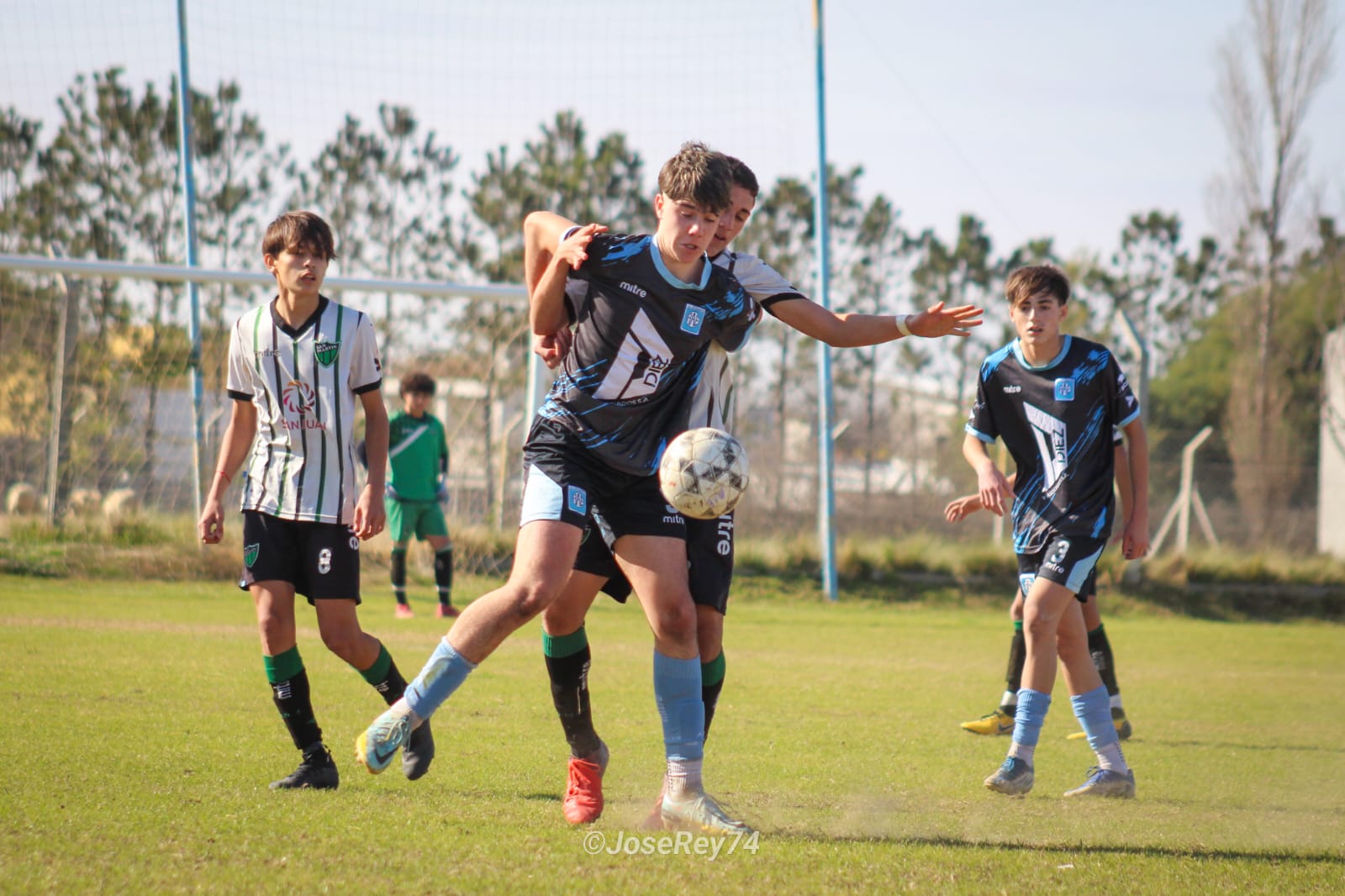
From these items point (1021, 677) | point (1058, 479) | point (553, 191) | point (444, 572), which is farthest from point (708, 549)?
point (553, 191)

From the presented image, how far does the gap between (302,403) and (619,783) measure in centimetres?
186

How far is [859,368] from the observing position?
1675cm

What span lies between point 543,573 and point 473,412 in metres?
9.20

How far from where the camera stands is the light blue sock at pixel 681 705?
374cm

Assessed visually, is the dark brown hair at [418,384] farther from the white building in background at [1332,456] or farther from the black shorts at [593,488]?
the white building in background at [1332,456]

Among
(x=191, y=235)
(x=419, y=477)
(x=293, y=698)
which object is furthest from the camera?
(x=191, y=235)

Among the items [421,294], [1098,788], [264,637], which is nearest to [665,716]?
[264,637]

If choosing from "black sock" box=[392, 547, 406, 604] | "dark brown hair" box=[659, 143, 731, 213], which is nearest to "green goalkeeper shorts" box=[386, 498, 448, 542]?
"black sock" box=[392, 547, 406, 604]

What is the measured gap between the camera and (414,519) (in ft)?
35.6

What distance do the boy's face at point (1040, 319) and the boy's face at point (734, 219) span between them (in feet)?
4.59

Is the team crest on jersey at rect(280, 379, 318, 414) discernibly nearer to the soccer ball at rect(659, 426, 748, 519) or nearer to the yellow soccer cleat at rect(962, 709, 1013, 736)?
the soccer ball at rect(659, 426, 748, 519)

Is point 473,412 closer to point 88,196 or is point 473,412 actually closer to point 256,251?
point 256,251

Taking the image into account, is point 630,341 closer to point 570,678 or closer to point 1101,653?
point 570,678

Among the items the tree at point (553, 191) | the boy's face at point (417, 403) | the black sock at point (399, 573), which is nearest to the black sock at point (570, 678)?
the black sock at point (399, 573)
